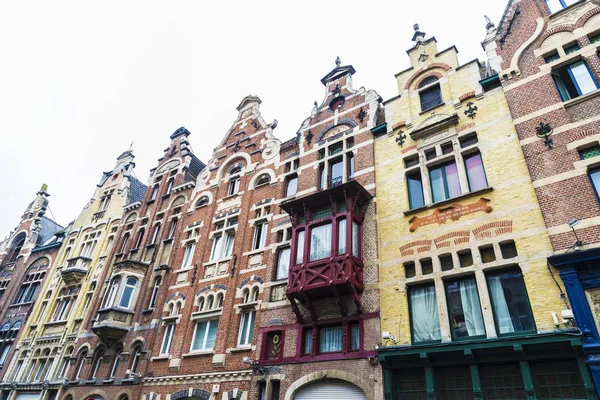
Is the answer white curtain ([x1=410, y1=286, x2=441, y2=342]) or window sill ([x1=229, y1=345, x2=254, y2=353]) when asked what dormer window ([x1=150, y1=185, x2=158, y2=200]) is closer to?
window sill ([x1=229, y1=345, x2=254, y2=353])

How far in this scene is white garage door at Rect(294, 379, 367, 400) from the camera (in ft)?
42.6

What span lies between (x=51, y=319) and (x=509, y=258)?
90.2ft

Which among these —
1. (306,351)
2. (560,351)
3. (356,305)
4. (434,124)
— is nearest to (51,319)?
(306,351)

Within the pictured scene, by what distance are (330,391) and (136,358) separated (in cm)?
1167

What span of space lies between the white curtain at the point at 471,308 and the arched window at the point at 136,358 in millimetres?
15749

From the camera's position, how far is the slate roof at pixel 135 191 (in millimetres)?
30119

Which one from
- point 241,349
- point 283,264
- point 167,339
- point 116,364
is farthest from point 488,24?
point 116,364

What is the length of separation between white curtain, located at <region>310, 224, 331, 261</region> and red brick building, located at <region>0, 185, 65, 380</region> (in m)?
23.4

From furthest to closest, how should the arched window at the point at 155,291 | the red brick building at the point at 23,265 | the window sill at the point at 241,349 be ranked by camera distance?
the red brick building at the point at 23,265, the arched window at the point at 155,291, the window sill at the point at 241,349

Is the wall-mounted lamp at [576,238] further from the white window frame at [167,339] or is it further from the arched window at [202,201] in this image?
the arched window at [202,201]

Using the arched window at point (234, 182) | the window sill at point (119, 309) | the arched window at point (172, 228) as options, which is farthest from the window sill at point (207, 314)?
the arched window at point (234, 182)

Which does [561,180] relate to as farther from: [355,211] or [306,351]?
[306,351]

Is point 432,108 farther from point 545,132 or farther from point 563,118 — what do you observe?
point 563,118

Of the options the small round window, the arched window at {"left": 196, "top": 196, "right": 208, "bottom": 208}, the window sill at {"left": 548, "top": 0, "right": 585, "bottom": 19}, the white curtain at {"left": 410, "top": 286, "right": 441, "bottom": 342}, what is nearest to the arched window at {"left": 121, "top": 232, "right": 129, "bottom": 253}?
the arched window at {"left": 196, "top": 196, "right": 208, "bottom": 208}
